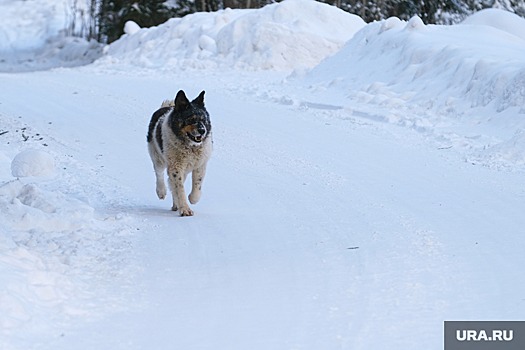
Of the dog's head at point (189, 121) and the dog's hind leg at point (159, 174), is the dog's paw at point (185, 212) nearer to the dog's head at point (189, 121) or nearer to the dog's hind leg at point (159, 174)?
the dog's head at point (189, 121)

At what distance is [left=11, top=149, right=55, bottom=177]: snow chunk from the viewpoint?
10648mm

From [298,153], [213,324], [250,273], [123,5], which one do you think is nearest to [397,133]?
[298,153]

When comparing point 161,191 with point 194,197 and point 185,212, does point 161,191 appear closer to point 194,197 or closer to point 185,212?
point 194,197

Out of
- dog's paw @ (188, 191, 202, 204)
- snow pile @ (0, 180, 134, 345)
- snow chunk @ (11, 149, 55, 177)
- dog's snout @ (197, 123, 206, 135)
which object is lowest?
snow chunk @ (11, 149, 55, 177)

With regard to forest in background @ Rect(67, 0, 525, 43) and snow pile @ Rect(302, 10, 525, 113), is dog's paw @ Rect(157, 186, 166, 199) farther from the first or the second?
forest in background @ Rect(67, 0, 525, 43)

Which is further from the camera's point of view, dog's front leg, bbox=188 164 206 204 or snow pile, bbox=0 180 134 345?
dog's front leg, bbox=188 164 206 204

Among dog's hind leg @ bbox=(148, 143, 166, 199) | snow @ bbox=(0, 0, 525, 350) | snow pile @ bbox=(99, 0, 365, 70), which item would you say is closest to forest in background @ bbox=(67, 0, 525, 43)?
snow pile @ bbox=(99, 0, 365, 70)

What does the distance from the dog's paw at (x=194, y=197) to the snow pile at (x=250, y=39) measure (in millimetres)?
16928

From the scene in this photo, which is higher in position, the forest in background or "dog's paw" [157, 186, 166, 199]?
"dog's paw" [157, 186, 166, 199]

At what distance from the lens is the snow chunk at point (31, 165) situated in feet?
34.9

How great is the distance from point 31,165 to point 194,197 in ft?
8.07

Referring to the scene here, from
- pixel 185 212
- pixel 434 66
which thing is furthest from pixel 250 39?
pixel 185 212

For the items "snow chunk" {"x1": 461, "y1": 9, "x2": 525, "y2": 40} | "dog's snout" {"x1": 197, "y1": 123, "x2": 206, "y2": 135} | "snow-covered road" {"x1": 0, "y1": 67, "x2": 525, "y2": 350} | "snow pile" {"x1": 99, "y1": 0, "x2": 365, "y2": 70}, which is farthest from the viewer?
"snow pile" {"x1": 99, "y1": 0, "x2": 365, "y2": 70}

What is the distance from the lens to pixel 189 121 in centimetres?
901
